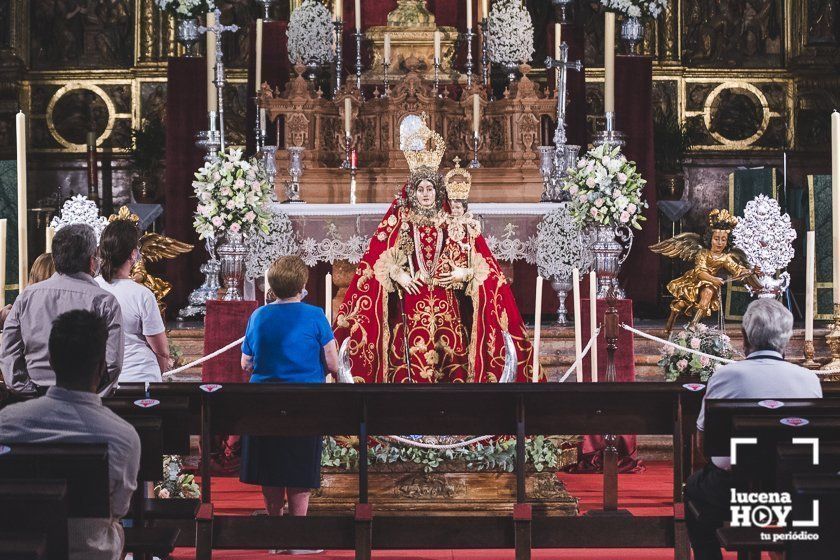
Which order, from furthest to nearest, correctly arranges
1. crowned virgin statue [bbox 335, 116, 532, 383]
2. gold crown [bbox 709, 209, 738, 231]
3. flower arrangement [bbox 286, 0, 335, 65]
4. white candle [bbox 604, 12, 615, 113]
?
flower arrangement [bbox 286, 0, 335, 65]
white candle [bbox 604, 12, 615, 113]
gold crown [bbox 709, 209, 738, 231]
crowned virgin statue [bbox 335, 116, 532, 383]

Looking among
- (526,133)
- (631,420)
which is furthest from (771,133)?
(631,420)

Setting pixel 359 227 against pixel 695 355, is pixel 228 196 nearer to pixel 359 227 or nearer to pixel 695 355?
pixel 359 227

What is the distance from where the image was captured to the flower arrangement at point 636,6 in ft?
43.2

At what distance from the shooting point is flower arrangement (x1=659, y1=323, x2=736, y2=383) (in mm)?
9250

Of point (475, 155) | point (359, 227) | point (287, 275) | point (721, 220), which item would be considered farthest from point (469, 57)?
point (287, 275)

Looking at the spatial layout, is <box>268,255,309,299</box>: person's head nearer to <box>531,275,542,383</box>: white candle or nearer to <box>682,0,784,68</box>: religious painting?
<box>531,275,542,383</box>: white candle

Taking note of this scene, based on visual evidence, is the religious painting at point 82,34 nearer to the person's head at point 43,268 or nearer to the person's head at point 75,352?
the person's head at point 43,268

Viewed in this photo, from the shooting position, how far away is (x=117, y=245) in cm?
642

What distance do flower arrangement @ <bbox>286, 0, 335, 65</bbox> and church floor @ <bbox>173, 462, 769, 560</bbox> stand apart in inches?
183

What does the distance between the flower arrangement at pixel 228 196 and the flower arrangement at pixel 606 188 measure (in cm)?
225

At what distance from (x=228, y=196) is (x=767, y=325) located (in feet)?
17.6

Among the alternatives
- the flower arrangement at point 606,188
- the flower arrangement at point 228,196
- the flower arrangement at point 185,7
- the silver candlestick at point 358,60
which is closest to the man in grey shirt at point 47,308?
the flower arrangement at point 228,196

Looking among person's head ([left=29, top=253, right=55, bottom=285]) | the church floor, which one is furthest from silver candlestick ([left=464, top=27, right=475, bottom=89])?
person's head ([left=29, top=253, right=55, bottom=285])

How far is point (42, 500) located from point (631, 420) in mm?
3079
